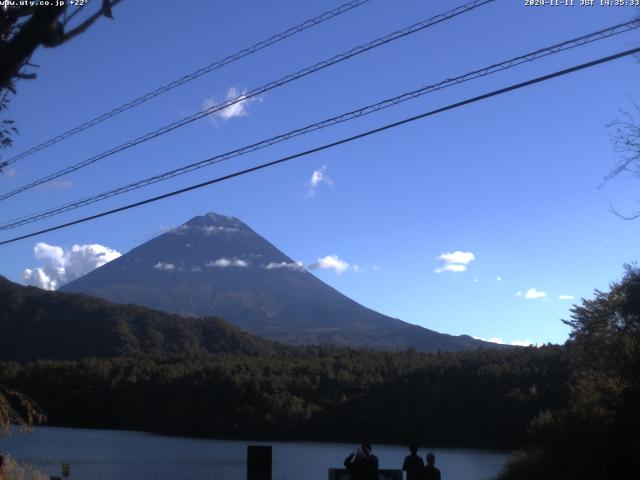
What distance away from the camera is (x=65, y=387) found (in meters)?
72.4

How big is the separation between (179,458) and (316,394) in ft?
81.6

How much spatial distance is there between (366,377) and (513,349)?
37.7 feet

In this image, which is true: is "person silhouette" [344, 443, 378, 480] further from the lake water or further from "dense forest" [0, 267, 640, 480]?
"dense forest" [0, 267, 640, 480]

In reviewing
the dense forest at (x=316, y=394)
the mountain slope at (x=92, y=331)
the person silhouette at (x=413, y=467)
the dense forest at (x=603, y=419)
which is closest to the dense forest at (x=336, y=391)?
the dense forest at (x=316, y=394)

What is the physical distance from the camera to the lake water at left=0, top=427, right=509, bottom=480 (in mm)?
34844

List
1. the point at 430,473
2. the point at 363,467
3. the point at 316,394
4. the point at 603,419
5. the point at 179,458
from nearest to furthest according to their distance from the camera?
1. the point at 430,473
2. the point at 363,467
3. the point at 603,419
4. the point at 179,458
5. the point at 316,394

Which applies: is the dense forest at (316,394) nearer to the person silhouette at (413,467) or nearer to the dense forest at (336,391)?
the dense forest at (336,391)

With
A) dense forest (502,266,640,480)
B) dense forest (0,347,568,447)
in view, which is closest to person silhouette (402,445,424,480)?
dense forest (502,266,640,480)

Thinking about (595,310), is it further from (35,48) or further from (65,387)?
(65,387)

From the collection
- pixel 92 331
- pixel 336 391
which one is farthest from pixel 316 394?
pixel 92 331

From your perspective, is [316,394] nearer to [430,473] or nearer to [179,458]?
[179,458]

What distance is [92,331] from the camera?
98.6m

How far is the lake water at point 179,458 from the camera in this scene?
3484 cm

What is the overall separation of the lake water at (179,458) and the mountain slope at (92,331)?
36970mm
